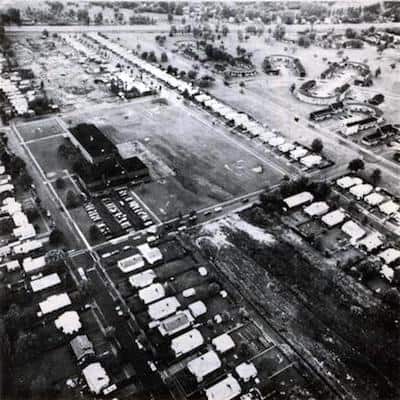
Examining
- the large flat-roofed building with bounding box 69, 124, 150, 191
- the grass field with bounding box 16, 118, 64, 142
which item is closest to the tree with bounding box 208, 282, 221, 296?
the large flat-roofed building with bounding box 69, 124, 150, 191

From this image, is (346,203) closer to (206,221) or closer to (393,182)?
(393,182)

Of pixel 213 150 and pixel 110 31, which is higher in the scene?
pixel 110 31

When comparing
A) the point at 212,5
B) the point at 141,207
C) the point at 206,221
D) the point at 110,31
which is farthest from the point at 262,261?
the point at 212,5

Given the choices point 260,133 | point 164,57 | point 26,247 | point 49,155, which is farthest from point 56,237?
point 164,57

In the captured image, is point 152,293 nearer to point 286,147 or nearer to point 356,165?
point 286,147

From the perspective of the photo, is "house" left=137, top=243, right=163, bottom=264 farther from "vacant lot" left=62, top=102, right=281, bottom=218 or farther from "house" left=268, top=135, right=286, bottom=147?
"house" left=268, top=135, right=286, bottom=147

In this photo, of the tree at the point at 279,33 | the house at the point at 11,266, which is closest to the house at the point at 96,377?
the house at the point at 11,266
